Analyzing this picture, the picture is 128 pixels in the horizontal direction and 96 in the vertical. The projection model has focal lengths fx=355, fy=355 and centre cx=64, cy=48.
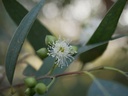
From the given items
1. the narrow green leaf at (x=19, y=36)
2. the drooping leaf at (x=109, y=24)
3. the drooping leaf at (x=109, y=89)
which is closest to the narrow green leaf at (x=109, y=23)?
the drooping leaf at (x=109, y=24)

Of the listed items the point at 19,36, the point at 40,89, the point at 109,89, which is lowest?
the point at 109,89

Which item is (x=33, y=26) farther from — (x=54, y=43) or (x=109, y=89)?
(x=109, y=89)

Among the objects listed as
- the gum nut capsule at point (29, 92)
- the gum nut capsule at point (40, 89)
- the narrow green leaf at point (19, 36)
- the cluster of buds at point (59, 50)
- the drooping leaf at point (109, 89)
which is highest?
the narrow green leaf at point (19, 36)

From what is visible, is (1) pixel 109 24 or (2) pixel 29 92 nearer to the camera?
(2) pixel 29 92

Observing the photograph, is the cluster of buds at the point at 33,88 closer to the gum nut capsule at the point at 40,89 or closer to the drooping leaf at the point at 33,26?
the gum nut capsule at the point at 40,89

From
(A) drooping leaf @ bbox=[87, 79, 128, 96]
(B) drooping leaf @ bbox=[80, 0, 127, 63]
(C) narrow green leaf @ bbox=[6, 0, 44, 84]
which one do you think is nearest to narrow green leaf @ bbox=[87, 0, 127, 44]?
(B) drooping leaf @ bbox=[80, 0, 127, 63]

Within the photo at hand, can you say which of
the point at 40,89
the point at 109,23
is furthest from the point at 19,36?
the point at 109,23
